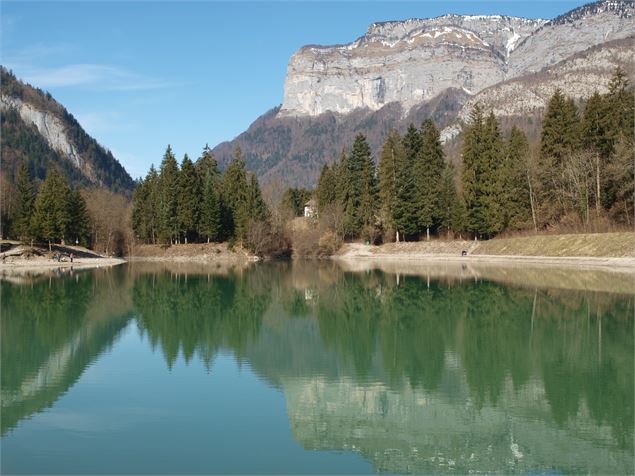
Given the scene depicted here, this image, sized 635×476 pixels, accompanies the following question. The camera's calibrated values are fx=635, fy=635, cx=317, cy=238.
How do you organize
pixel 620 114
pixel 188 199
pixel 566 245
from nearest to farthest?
pixel 566 245 → pixel 620 114 → pixel 188 199

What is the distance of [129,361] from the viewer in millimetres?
16531

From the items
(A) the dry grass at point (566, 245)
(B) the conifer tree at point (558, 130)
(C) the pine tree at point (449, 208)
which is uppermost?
(B) the conifer tree at point (558, 130)

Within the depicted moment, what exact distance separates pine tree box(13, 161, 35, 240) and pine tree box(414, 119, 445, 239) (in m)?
37.5

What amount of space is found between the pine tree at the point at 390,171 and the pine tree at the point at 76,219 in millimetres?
31771

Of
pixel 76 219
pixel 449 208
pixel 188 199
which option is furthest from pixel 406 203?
pixel 76 219

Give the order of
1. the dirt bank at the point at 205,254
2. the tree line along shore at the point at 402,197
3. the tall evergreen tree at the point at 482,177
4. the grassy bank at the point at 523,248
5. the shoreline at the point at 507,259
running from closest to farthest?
the shoreline at the point at 507,259 < the grassy bank at the point at 523,248 < the tree line along shore at the point at 402,197 < the tall evergreen tree at the point at 482,177 < the dirt bank at the point at 205,254

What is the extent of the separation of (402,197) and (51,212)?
34330 mm

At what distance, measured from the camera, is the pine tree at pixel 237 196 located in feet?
226

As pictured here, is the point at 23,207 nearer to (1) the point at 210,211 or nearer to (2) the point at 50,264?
(2) the point at 50,264

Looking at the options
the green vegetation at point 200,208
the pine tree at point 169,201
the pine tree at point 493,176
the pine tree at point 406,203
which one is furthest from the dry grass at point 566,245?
the pine tree at point 169,201

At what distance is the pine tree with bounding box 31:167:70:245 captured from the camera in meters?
60.6

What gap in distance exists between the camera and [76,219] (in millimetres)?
66250

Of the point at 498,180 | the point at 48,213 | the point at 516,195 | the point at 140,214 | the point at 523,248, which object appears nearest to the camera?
the point at 523,248

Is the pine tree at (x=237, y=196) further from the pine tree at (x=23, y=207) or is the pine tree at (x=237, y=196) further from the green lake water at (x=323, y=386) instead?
the green lake water at (x=323, y=386)
